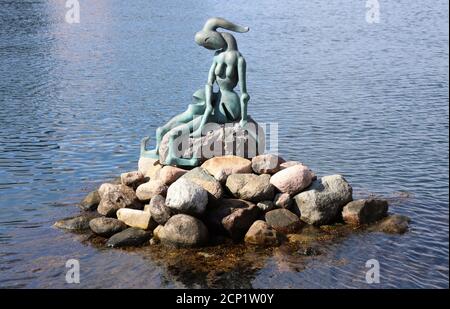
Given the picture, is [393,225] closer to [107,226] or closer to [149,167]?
[149,167]

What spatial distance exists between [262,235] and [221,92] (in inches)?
184

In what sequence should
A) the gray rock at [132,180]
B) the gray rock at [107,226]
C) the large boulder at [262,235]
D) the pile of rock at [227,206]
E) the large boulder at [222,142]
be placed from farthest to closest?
the gray rock at [132,180] → the large boulder at [222,142] → the gray rock at [107,226] → the pile of rock at [227,206] → the large boulder at [262,235]

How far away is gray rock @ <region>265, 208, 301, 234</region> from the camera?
17.5 m

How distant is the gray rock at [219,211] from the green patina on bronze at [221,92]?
186 centimetres

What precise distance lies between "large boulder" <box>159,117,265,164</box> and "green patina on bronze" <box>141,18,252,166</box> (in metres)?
0.17

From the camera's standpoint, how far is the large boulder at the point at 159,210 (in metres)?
17.2

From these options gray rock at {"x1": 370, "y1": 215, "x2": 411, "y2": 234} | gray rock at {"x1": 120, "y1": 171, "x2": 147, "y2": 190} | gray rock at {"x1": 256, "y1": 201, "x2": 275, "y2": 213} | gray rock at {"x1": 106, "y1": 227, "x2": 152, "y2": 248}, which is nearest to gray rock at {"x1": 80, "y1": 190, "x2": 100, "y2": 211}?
gray rock at {"x1": 120, "y1": 171, "x2": 147, "y2": 190}

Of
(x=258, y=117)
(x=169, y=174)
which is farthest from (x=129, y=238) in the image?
(x=258, y=117)

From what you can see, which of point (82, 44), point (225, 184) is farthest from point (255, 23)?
point (225, 184)

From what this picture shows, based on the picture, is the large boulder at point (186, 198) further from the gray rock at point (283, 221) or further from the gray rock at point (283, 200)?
the gray rock at point (283, 200)

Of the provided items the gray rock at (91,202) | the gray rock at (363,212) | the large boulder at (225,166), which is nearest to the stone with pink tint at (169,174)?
the large boulder at (225,166)

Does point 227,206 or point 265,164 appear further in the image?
point 265,164

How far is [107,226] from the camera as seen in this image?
58.1ft

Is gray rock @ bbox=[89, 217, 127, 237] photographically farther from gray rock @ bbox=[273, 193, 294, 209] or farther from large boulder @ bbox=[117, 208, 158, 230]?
gray rock @ bbox=[273, 193, 294, 209]
